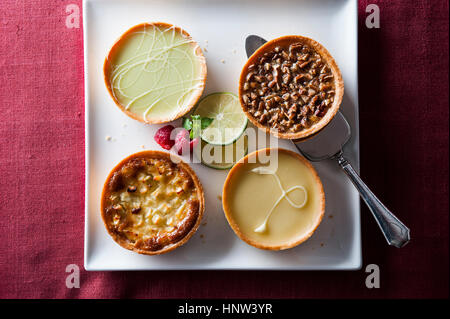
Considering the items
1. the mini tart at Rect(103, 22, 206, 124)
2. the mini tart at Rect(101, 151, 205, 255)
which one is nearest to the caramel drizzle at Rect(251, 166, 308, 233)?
the mini tart at Rect(101, 151, 205, 255)

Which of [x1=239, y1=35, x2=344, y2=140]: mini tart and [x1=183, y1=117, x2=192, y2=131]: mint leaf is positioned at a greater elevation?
[x1=239, y1=35, x2=344, y2=140]: mini tart

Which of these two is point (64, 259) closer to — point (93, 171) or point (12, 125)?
point (93, 171)

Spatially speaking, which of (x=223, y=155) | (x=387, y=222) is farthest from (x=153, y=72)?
(x=387, y=222)

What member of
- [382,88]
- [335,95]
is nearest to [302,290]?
[335,95]

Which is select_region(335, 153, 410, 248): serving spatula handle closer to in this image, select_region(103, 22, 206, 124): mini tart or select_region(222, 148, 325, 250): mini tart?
select_region(222, 148, 325, 250): mini tart

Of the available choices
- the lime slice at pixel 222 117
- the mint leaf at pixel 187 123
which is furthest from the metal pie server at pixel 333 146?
the mint leaf at pixel 187 123

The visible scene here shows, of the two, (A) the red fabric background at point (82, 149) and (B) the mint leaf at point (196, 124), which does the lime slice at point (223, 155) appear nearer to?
(B) the mint leaf at point (196, 124)
